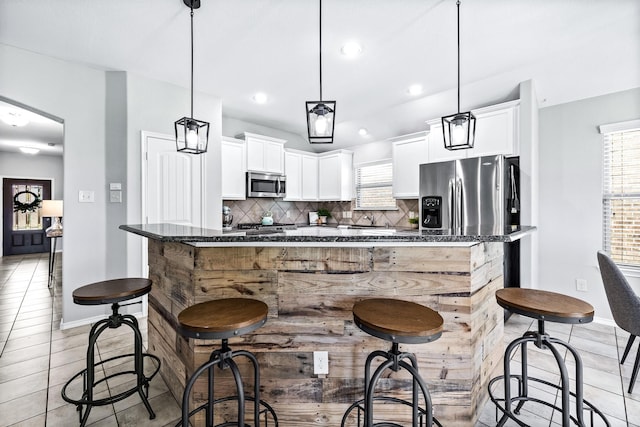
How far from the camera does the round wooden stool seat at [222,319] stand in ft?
3.84

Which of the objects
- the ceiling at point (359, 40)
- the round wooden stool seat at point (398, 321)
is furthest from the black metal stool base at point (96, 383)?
the ceiling at point (359, 40)

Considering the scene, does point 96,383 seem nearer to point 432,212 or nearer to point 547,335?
point 547,335

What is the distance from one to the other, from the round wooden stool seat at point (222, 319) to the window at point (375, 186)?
148 inches

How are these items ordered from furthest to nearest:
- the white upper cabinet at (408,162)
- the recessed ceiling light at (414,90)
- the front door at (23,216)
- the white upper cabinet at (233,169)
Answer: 1. the front door at (23,216)
2. the white upper cabinet at (233,169)
3. the white upper cabinet at (408,162)
4. the recessed ceiling light at (414,90)

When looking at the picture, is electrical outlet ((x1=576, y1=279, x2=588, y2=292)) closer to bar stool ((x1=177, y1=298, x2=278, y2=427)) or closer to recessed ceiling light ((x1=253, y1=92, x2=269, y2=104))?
bar stool ((x1=177, y1=298, x2=278, y2=427))

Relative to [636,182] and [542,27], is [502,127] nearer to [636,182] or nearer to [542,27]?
[542,27]

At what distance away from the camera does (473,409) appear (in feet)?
5.20

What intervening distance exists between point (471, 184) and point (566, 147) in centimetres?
121

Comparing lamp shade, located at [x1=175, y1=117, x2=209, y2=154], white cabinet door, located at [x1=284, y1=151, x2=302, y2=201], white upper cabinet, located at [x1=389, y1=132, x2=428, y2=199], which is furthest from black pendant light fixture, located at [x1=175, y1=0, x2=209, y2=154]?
white upper cabinet, located at [x1=389, y1=132, x2=428, y2=199]

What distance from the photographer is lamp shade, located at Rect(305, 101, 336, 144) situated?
1788 mm

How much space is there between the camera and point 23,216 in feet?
23.7

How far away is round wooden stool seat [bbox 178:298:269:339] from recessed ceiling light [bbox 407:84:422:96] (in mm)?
3180

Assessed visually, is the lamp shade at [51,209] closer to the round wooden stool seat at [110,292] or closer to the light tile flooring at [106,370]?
the light tile flooring at [106,370]

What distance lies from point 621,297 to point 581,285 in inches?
57.9
